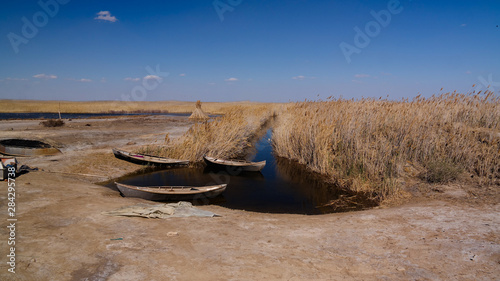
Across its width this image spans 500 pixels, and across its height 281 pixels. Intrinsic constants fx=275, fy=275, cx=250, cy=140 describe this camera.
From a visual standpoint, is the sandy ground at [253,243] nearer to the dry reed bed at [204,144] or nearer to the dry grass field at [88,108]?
the dry reed bed at [204,144]

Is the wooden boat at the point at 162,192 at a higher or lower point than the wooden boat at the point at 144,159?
lower

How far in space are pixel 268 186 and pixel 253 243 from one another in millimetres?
6360

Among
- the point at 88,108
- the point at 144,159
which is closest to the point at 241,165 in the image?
the point at 144,159

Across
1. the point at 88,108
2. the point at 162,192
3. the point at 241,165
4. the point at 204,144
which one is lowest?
the point at 162,192

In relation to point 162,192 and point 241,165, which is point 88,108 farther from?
point 162,192

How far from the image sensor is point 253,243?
206 inches

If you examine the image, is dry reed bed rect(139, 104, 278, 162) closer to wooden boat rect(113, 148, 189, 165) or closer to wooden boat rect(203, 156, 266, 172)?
wooden boat rect(113, 148, 189, 165)

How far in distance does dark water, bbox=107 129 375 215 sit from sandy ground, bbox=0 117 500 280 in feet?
5.17

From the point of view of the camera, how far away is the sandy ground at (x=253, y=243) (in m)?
4.14

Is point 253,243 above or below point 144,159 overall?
below

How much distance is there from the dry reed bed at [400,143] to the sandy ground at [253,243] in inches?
72.8

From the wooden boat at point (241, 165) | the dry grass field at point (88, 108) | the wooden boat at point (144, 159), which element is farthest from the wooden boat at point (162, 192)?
the dry grass field at point (88, 108)

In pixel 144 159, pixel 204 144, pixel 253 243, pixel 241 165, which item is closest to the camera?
pixel 253 243

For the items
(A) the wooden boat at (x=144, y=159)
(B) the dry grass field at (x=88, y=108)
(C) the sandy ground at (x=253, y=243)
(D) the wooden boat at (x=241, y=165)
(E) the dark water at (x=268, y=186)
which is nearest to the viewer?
Result: (C) the sandy ground at (x=253, y=243)
